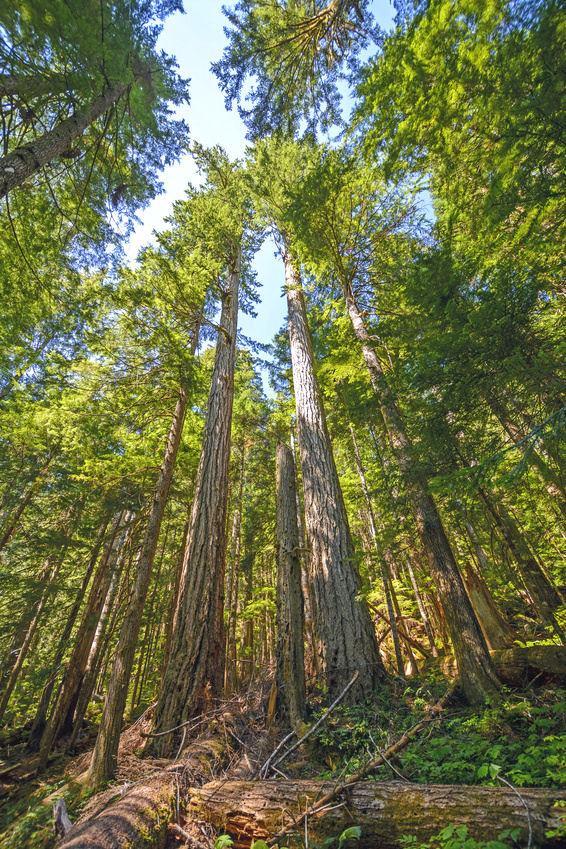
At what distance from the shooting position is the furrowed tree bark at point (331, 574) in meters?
4.35

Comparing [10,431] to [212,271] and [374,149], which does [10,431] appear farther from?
[374,149]

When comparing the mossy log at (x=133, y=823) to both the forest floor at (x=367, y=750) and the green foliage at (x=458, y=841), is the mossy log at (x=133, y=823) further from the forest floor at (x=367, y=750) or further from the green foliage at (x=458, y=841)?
the green foliage at (x=458, y=841)

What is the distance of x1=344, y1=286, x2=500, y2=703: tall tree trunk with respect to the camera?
155 inches

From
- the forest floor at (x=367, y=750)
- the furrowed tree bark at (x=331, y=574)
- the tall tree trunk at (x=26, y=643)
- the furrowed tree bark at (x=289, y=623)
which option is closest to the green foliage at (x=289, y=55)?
the furrowed tree bark at (x=331, y=574)

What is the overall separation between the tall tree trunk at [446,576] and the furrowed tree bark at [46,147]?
21.0 feet

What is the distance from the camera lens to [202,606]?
15.2 ft

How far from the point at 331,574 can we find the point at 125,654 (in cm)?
354

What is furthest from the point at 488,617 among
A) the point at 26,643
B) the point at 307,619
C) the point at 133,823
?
the point at 26,643

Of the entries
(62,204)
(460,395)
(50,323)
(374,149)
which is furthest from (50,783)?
(374,149)

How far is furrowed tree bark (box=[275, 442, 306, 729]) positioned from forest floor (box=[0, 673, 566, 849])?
0.96ft

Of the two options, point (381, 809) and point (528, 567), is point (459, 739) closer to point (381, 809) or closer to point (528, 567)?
point (381, 809)

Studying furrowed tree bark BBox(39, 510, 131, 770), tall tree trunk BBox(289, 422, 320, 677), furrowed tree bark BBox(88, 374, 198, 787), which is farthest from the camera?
furrowed tree bark BBox(39, 510, 131, 770)

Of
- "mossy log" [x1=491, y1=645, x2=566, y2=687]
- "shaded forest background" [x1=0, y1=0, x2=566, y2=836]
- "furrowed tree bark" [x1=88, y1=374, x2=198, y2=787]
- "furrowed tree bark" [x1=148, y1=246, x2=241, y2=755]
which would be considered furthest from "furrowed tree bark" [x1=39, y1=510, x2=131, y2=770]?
"mossy log" [x1=491, y1=645, x2=566, y2=687]

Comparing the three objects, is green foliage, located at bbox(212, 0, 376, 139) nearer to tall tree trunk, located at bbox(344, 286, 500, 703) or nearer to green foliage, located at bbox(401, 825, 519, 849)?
tall tree trunk, located at bbox(344, 286, 500, 703)
